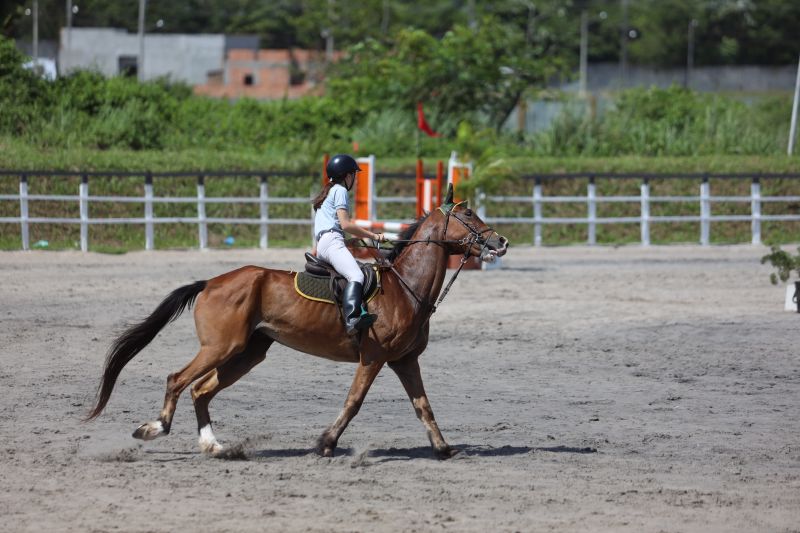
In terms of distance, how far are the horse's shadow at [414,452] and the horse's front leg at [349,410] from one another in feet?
0.50

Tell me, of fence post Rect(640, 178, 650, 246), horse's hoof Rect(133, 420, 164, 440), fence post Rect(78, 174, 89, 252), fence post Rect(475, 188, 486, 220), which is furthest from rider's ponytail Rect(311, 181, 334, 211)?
fence post Rect(640, 178, 650, 246)

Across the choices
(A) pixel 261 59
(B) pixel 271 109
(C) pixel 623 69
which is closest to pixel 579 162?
(B) pixel 271 109

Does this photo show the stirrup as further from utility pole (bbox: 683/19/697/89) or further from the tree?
utility pole (bbox: 683/19/697/89)

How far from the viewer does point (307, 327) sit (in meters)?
8.12

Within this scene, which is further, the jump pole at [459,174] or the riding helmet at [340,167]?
the jump pole at [459,174]

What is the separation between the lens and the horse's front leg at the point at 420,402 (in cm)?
789

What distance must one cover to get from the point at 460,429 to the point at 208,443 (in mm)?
2049

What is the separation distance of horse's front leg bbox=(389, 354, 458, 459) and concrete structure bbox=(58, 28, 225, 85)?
5370 centimetres

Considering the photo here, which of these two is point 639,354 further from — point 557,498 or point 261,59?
point 261,59

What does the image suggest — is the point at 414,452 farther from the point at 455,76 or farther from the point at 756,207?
the point at 455,76

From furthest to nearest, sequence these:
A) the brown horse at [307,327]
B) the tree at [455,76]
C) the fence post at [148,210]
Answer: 1. the tree at [455,76]
2. the fence post at [148,210]
3. the brown horse at [307,327]

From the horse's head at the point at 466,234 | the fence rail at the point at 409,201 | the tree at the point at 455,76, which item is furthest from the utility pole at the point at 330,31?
the horse's head at the point at 466,234

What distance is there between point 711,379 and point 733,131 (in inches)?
910

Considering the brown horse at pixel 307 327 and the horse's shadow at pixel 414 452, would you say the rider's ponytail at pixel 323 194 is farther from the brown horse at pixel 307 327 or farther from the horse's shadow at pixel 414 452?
the horse's shadow at pixel 414 452
